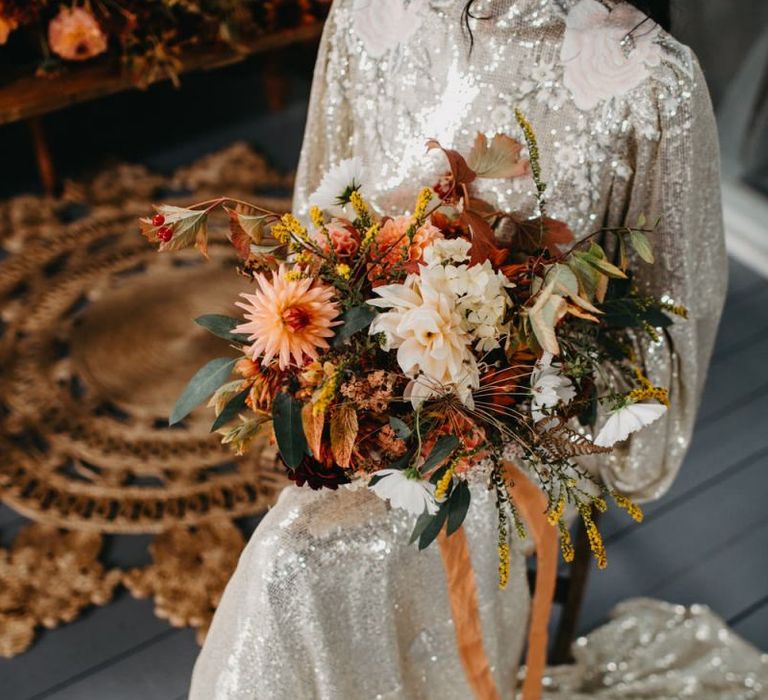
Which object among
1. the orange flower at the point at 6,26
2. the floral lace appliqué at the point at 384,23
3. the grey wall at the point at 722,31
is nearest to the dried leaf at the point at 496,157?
the floral lace appliqué at the point at 384,23

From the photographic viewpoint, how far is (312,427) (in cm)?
93

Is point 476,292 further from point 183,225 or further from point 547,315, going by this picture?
point 183,225

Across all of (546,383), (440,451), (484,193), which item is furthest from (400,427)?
(484,193)

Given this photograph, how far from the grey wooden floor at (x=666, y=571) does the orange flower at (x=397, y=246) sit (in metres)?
0.91

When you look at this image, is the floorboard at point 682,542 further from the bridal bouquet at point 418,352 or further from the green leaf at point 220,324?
the green leaf at point 220,324

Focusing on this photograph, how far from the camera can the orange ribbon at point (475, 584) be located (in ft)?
3.78

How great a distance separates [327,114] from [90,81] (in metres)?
0.84

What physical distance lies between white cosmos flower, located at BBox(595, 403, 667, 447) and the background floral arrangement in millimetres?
1420

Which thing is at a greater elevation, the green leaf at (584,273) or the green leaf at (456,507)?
the green leaf at (584,273)

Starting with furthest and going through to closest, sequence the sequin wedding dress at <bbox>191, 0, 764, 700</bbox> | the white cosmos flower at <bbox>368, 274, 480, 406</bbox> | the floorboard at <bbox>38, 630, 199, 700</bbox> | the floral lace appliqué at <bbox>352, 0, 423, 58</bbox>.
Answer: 1. the floorboard at <bbox>38, 630, 199, 700</bbox>
2. the floral lace appliqué at <bbox>352, 0, 423, 58</bbox>
3. the sequin wedding dress at <bbox>191, 0, 764, 700</bbox>
4. the white cosmos flower at <bbox>368, 274, 480, 406</bbox>

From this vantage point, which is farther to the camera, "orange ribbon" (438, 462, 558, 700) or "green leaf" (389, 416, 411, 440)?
"orange ribbon" (438, 462, 558, 700)

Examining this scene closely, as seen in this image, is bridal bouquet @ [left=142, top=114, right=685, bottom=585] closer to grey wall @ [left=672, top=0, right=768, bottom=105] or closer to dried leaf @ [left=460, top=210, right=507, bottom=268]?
dried leaf @ [left=460, top=210, right=507, bottom=268]

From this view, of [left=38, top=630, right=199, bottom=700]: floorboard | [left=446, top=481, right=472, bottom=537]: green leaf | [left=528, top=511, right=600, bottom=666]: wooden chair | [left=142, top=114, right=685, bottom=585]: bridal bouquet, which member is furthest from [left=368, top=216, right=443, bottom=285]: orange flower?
[left=38, top=630, right=199, bottom=700]: floorboard

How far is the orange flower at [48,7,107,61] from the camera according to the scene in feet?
6.41
